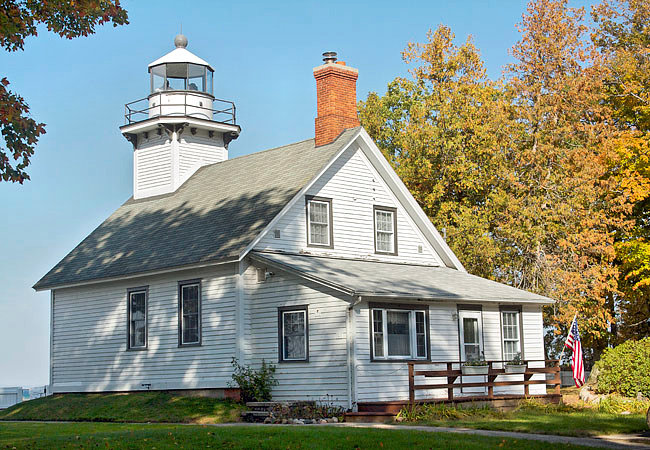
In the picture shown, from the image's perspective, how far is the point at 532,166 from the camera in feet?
100

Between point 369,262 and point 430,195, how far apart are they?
859cm

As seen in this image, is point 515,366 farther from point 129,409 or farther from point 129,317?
point 129,317

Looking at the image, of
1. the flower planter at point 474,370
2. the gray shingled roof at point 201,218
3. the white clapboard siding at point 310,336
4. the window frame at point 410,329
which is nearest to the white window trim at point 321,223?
the gray shingled roof at point 201,218

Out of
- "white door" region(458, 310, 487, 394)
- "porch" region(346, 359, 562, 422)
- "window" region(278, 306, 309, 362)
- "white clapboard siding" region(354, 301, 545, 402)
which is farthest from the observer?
"white door" region(458, 310, 487, 394)

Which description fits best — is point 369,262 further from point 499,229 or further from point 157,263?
point 499,229

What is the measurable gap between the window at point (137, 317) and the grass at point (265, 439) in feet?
29.8

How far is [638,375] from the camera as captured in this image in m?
21.6

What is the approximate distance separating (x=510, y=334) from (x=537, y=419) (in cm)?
642


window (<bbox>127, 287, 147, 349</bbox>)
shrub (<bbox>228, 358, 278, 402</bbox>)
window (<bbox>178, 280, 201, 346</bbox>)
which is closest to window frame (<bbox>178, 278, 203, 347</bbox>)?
window (<bbox>178, 280, 201, 346</bbox>)

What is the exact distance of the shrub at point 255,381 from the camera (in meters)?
20.7

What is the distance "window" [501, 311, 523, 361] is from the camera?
939 inches

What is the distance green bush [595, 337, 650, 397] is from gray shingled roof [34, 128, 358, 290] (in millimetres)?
9301

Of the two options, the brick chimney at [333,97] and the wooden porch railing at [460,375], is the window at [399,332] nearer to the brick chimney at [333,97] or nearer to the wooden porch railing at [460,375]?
the wooden porch railing at [460,375]

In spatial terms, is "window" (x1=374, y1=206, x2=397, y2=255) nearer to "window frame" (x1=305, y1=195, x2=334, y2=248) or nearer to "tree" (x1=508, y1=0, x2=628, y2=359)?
"window frame" (x1=305, y1=195, x2=334, y2=248)
